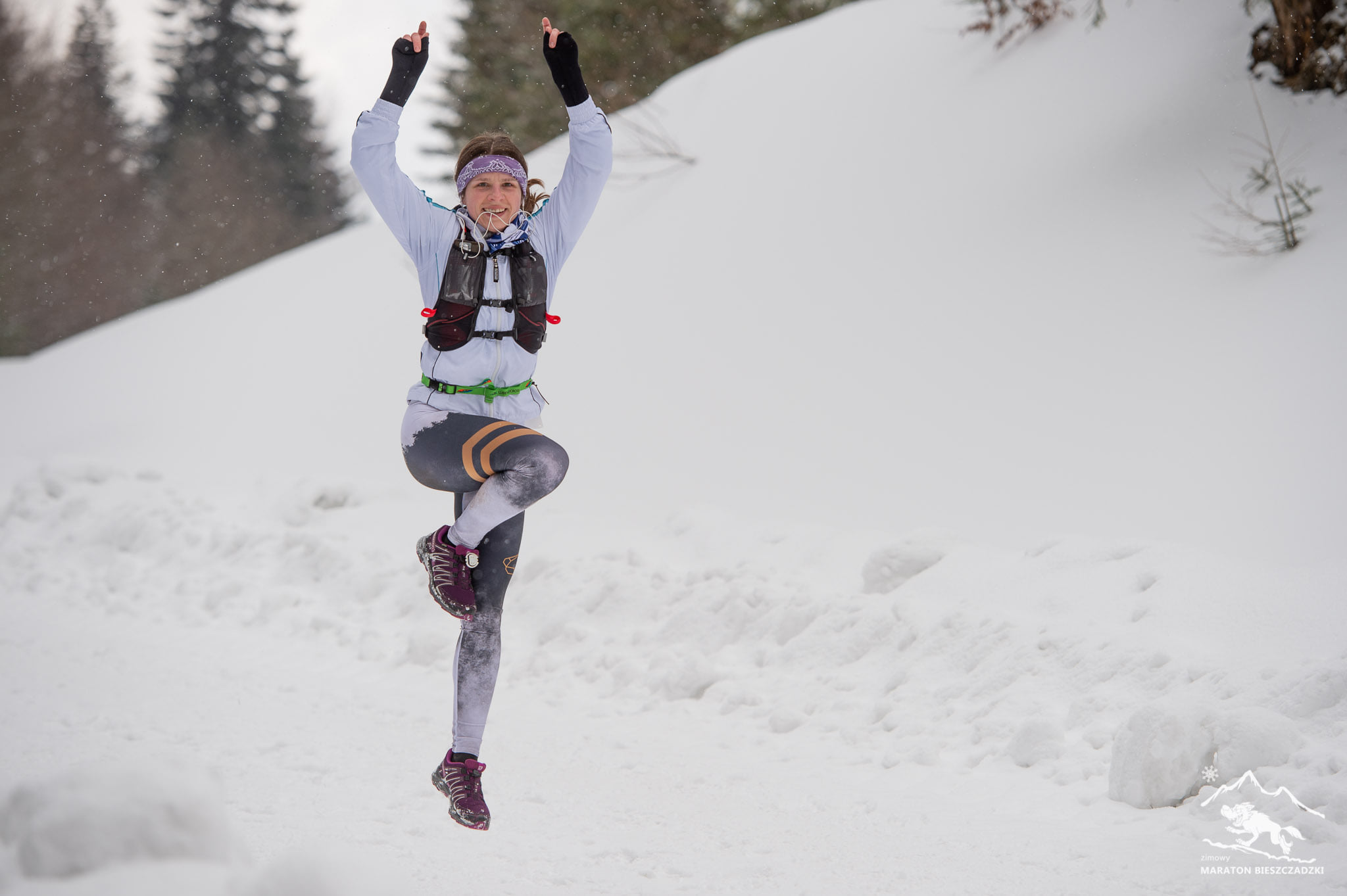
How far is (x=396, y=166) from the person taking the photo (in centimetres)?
365

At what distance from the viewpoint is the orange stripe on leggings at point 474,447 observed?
3.41 m

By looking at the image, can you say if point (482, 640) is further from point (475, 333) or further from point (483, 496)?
point (475, 333)

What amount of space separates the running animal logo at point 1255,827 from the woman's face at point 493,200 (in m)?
3.03

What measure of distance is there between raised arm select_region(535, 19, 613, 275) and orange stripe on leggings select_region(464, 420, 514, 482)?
2.35ft

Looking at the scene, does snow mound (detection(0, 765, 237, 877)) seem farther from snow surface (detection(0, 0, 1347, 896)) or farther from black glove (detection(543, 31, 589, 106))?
black glove (detection(543, 31, 589, 106))

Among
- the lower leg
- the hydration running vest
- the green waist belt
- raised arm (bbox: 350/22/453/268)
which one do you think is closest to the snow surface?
the lower leg

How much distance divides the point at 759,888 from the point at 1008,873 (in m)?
0.77

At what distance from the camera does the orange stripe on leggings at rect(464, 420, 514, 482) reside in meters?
3.41

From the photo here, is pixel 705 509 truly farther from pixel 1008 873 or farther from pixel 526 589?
pixel 1008 873

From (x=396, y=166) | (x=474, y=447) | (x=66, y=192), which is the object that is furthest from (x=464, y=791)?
(x=66, y=192)

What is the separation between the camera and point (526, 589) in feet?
22.9

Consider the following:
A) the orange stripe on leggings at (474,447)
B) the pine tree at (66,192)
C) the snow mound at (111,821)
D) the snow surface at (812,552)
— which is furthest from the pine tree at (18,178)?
the snow mound at (111,821)

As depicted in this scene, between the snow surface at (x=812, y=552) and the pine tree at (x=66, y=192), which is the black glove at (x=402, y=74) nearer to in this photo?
the snow surface at (x=812, y=552)

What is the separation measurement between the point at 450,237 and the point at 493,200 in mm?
206
